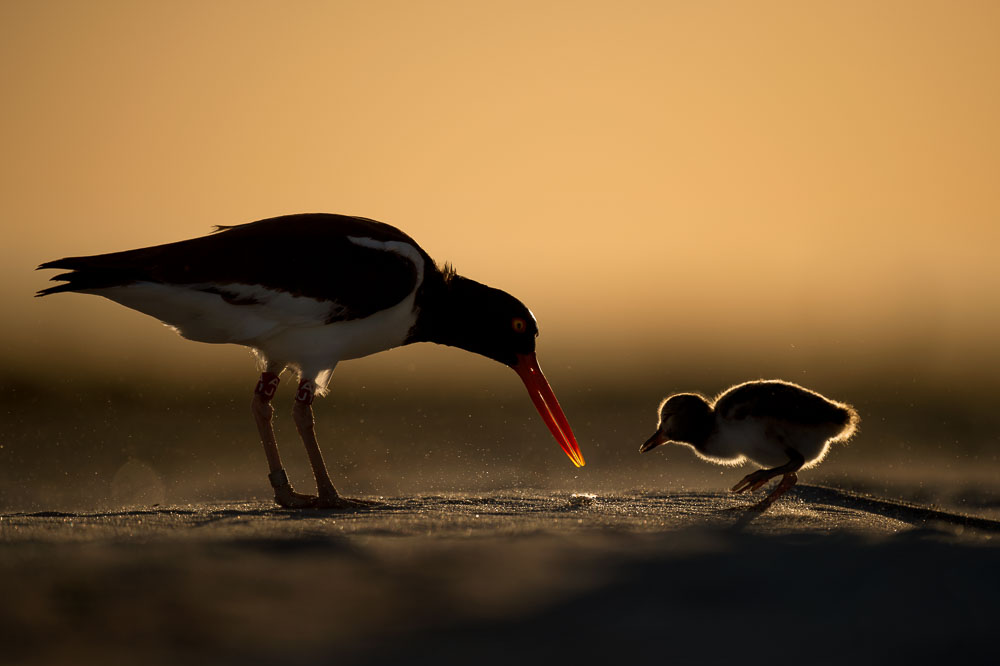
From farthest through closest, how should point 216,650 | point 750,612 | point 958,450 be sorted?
point 958,450 → point 750,612 → point 216,650

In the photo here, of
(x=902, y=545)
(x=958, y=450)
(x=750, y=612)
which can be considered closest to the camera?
(x=750, y=612)

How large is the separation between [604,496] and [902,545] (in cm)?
256

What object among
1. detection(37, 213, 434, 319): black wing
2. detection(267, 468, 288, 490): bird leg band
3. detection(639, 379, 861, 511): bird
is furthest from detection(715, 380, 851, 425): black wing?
detection(267, 468, 288, 490): bird leg band

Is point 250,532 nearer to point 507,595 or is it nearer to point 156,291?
point 507,595

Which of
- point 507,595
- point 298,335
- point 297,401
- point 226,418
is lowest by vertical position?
point 226,418

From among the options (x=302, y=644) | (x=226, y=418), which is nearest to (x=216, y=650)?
(x=302, y=644)

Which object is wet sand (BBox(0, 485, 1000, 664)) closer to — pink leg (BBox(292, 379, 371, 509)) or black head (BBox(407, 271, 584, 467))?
pink leg (BBox(292, 379, 371, 509))

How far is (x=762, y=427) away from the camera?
24.1 ft

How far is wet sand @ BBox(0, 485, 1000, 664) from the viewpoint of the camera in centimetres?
374

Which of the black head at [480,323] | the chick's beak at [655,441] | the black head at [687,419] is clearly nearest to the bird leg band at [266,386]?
the black head at [480,323]

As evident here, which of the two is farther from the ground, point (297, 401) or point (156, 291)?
point (156, 291)

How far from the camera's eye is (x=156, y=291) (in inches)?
258

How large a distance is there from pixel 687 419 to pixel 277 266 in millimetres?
3356

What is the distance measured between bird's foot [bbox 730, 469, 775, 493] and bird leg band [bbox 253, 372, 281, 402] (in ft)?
11.1
